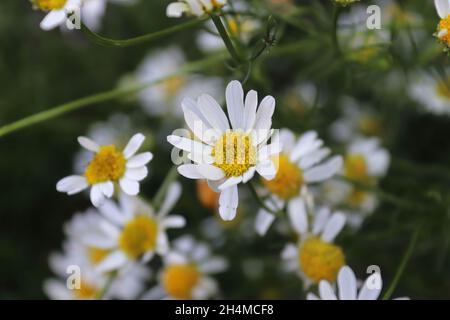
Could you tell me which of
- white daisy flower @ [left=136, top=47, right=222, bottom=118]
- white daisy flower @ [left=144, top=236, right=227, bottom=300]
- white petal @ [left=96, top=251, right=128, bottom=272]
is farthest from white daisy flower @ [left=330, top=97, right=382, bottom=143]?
white petal @ [left=96, top=251, right=128, bottom=272]

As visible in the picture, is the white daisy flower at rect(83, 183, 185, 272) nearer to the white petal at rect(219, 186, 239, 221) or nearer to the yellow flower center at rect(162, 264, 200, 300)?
the yellow flower center at rect(162, 264, 200, 300)

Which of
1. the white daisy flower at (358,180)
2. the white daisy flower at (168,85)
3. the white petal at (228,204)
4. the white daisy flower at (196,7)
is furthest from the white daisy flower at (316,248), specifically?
the white daisy flower at (168,85)

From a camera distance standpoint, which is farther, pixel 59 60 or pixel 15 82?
pixel 59 60

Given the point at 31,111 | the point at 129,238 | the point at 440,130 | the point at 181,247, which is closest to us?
the point at 129,238

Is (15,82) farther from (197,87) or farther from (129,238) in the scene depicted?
(129,238)
